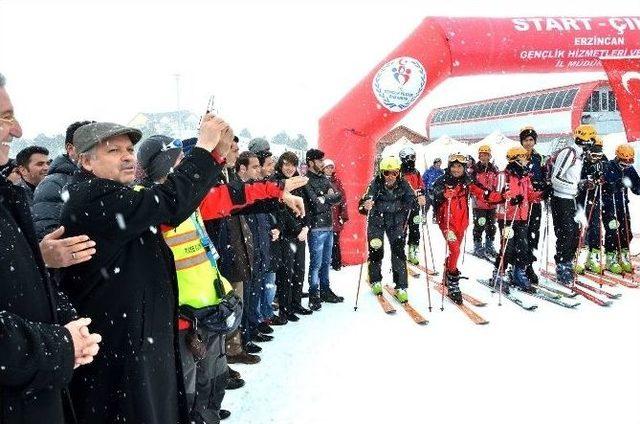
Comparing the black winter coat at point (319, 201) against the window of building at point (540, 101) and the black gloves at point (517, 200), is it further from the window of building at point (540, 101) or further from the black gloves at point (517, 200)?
the window of building at point (540, 101)

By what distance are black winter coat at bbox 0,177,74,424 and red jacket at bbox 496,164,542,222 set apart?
6069mm

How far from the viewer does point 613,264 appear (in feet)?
25.0

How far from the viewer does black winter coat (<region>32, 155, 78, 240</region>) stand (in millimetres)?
2512

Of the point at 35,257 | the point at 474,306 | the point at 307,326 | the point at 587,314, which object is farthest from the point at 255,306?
the point at 587,314

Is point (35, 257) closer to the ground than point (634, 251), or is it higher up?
higher up

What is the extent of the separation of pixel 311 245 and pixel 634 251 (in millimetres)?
7362

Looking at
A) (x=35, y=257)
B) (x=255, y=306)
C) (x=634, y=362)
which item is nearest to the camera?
(x=35, y=257)

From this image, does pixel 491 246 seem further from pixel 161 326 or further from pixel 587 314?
pixel 161 326

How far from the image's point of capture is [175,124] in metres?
55.0

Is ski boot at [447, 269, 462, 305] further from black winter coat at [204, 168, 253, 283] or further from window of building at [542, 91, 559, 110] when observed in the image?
window of building at [542, 91, 559, 110]

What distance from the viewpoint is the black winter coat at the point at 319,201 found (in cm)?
623

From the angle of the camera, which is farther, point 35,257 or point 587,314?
point 587,314

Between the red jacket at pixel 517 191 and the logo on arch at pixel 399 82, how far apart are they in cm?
215

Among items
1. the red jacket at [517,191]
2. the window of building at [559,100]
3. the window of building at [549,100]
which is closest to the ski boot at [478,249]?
the red jacket at [517,191]
